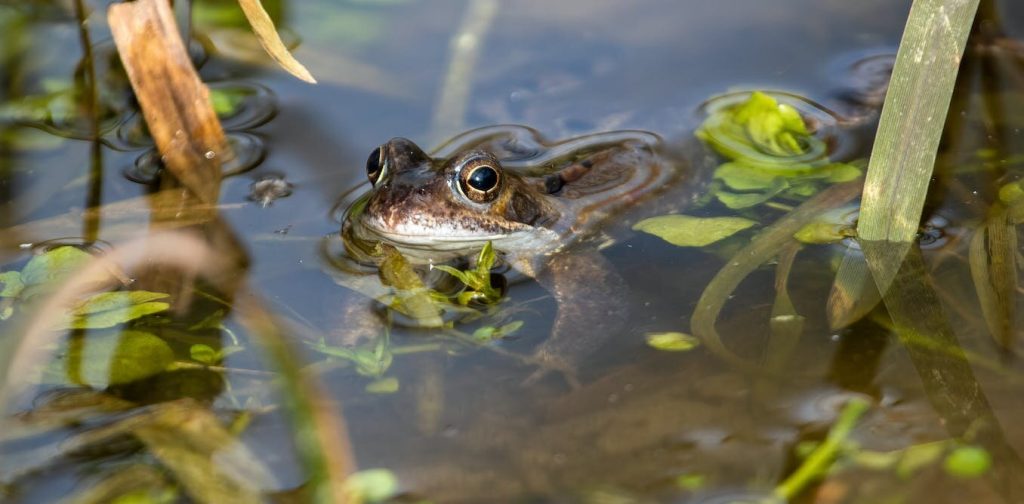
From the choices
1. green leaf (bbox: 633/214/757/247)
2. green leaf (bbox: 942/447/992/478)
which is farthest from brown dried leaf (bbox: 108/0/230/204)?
green leaf (bbox: 942/447/992/478)

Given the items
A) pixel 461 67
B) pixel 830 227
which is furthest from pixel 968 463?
pixel 461 67

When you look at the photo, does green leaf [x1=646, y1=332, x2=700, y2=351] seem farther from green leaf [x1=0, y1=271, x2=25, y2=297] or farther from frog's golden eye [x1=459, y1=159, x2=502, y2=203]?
green leaf [x1=0, y1=271, x2=25, y2=297]

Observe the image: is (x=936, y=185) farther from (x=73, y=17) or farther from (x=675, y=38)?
(x=73, y=17)

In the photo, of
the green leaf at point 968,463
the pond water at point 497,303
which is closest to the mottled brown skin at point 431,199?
the pond water at point 497,303

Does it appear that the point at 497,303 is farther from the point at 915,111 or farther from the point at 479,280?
the point at 915,111

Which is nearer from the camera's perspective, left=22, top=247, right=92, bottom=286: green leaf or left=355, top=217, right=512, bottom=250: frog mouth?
left=22, top=247, right=92, bottom=286: green leaf

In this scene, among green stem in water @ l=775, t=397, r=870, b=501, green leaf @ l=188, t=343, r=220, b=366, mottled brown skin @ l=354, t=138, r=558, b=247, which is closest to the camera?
green stem in water @ l=775, t=397, r=870, b=501

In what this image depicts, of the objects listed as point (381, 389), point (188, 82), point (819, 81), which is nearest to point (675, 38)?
point (819, 81)
